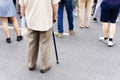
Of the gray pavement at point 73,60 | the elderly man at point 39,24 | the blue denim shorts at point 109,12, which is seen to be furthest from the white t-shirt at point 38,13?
the blue denim shorts at point 109,12

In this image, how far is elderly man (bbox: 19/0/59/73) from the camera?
4250mm

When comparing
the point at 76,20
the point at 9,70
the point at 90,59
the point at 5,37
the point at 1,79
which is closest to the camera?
the point at 1,79

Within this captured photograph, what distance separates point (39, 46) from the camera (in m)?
4.65

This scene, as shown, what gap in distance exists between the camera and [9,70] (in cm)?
479

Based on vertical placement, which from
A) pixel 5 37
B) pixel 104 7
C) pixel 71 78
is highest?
pixel 104 7

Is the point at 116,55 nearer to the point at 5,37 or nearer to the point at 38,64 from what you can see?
the point at 38,64

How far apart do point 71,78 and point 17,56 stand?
1334 millimetres

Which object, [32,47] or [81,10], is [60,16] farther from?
[32,47]

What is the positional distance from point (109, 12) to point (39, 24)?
2.04 meters

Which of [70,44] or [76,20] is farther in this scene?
[76,20]

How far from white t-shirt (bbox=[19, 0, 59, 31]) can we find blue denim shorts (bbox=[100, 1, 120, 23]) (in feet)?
5.67

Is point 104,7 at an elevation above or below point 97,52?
above

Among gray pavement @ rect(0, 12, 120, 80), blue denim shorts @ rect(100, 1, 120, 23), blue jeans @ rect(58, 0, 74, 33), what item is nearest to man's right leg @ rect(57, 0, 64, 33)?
blue jeans @ rect(58, 0, 74, 33)

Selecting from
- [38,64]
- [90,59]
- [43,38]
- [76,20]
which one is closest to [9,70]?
[38,64]
